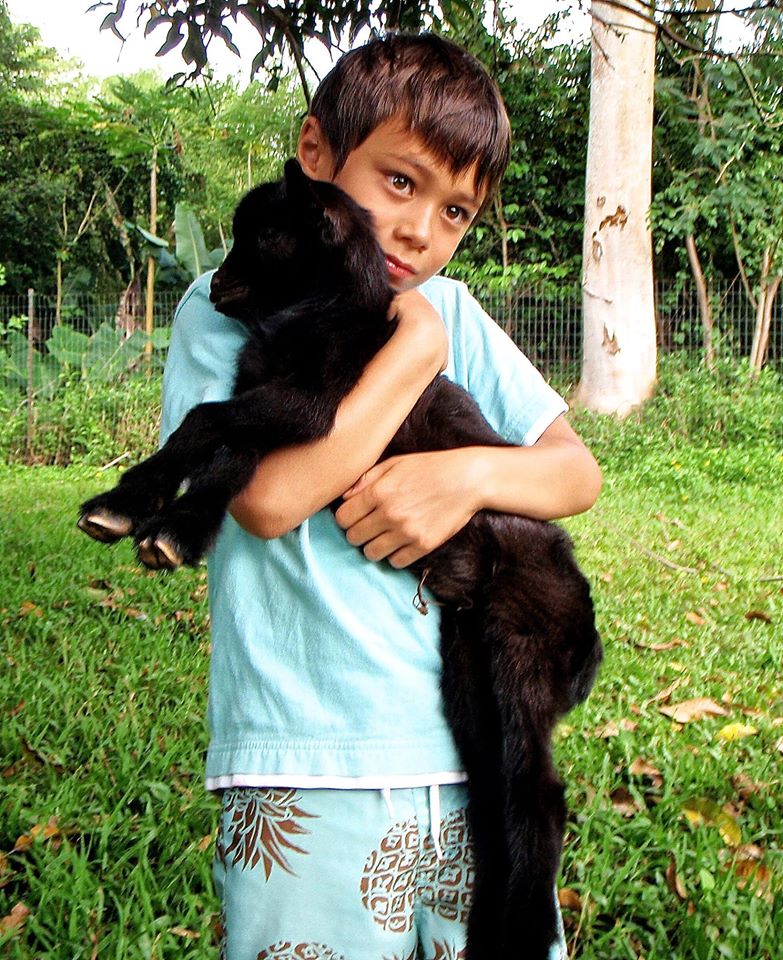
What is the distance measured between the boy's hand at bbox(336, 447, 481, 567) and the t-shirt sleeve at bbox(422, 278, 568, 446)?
233mm

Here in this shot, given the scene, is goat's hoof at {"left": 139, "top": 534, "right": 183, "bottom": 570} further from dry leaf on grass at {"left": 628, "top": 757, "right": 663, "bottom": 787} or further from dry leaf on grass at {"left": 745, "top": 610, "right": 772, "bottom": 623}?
dry leaf on grass at {"left": 745, "top": 610, "right": 772, "bottom": 623}

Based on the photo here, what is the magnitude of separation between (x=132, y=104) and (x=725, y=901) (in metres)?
14.7

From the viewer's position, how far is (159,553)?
151 cm

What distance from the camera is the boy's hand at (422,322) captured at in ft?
5.41

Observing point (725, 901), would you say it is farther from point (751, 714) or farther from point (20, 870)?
point (20, 870)

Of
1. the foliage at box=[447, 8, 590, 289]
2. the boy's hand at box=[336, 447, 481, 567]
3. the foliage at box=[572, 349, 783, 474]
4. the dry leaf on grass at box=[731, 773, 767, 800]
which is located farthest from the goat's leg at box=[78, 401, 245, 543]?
the foliage at box=[447, 8, 590, 289]

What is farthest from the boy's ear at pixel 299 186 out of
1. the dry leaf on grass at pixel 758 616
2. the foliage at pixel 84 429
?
the foliage at pixel 84 429

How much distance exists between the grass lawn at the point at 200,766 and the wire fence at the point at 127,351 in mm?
4799

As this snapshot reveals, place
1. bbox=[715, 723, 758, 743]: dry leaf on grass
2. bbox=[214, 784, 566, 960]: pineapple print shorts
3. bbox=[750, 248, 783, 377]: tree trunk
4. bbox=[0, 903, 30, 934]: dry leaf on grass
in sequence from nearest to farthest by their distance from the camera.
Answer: bbox=[214, 784, 566, 960]: pineapple print shorts
bbox=[0, 903, 30, 934]: dry leaf on grass
bbox=[715, 723, 758, 743]: dry leaf on grass
bbox=[750, 248, 783, 377]: tree trunk

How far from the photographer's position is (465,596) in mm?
1599

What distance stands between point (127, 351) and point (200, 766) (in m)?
8.79

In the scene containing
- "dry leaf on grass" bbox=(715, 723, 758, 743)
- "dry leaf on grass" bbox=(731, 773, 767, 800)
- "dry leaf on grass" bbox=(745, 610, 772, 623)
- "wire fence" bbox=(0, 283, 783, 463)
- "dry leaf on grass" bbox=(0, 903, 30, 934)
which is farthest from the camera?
"wire fence" bbox=(0, 283, 783, 463)

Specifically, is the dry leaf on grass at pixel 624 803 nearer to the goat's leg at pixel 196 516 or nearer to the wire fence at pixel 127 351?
the goat's leg at pixel 196 516

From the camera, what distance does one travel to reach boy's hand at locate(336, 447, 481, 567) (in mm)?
1495
